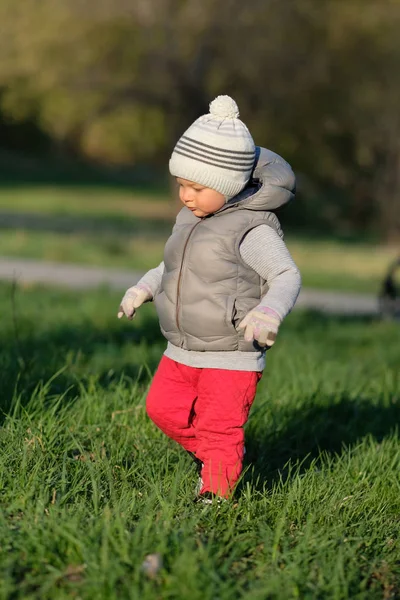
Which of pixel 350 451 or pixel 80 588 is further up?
pixel 80 588

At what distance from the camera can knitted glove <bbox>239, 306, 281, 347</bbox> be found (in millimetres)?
3354

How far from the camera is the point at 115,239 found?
21812 millimetres

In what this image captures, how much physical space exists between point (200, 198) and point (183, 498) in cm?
106

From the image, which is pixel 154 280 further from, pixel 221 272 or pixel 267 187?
pixel 267 187

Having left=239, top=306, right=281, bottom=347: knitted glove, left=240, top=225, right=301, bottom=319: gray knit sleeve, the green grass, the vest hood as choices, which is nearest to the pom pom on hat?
the vest hood

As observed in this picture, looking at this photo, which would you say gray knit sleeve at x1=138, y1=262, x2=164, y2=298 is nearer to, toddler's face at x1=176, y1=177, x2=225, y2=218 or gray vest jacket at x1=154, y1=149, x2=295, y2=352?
gray vest jacket at x1=154, y1=149, x2=295, y2=352

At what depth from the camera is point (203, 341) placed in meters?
3.73

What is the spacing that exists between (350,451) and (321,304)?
837 centimetres

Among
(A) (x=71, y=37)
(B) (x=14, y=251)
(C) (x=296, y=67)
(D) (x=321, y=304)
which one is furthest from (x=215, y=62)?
(D) (x=321, y=304)

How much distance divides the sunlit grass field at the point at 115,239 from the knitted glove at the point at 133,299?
1157cm

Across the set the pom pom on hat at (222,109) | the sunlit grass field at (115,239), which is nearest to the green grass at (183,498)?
the pom pom on hat at (222,109)

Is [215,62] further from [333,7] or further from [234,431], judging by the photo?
[234,431]

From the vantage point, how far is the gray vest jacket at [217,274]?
3.67 meters

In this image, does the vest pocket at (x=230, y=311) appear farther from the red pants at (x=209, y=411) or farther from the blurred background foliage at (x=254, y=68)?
the blurred background foliage at (x=254, y=68)
